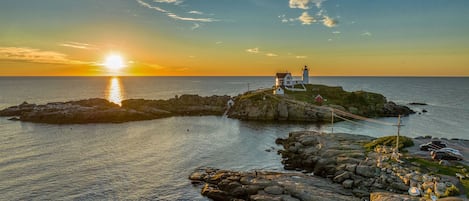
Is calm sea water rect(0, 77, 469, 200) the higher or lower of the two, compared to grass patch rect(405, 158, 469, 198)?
lower

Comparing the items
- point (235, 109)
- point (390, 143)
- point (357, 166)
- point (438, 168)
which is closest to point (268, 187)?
point (357, 166)

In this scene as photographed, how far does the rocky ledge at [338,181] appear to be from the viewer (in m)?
29.4

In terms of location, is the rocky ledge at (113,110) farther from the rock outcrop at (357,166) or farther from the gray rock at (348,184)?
the gray rock at (348,184)

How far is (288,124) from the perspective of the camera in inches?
3211

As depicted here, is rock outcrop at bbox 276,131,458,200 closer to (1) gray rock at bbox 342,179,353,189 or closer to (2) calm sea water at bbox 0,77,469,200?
(1) gray rock at bbox 342,179,353,189

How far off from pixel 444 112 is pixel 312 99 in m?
46.7

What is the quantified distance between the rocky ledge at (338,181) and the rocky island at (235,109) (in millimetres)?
45184

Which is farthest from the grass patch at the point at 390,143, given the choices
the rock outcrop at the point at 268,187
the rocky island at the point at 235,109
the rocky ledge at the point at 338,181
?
the rocky island at the point at 235,109

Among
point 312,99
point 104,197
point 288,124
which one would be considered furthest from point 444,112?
point 104,197

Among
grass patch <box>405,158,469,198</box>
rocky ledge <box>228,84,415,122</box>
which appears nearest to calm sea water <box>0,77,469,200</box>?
rocky ledge <box>228,84,415,122</box>

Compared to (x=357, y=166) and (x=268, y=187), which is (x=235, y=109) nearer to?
(x=357, y=166)

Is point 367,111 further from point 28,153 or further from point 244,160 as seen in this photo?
point 28,153

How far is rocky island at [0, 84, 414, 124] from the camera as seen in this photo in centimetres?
8650

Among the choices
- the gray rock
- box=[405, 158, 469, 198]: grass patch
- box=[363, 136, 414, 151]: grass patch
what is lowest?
the gray rock
